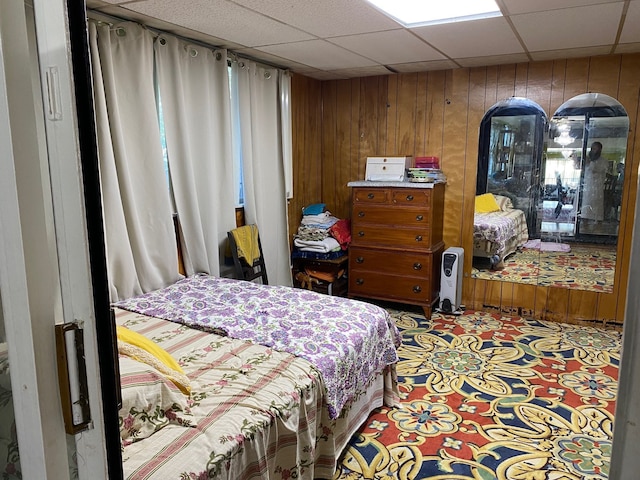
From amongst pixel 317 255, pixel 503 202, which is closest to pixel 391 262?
pixel 317 255

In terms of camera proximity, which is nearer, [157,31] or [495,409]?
[495,409]

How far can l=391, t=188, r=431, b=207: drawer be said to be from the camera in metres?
4.14

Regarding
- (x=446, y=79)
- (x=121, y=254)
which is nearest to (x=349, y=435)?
(x=121, y=254)

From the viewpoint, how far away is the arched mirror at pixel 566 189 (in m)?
3.93

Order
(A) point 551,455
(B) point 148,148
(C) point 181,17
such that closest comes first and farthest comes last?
(A) point 551,455 < (C) point 181,17 < (B) point 148,148

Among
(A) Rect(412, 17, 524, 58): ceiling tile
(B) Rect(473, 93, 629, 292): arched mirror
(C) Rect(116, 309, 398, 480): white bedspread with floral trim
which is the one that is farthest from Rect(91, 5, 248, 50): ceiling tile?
(B) Rect(473, 93, 629, 292): arched mirror

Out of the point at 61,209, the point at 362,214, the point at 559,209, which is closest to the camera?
the point at 61,209

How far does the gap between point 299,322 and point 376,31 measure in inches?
76.5

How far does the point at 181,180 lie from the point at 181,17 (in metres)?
1.08

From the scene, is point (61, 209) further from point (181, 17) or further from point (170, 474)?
point (181, 17)

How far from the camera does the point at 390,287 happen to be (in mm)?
4398

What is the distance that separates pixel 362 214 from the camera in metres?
4.45

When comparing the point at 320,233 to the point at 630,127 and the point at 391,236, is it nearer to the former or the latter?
the point at 391,236

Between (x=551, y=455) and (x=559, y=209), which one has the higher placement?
(x=559, y=209)
